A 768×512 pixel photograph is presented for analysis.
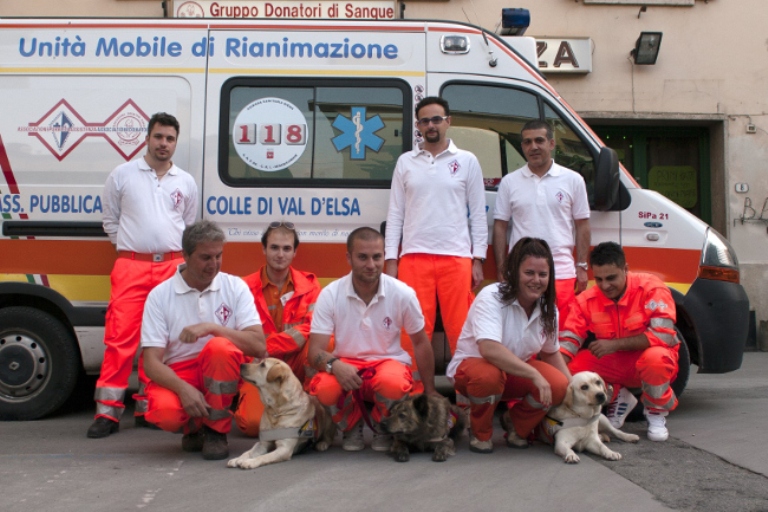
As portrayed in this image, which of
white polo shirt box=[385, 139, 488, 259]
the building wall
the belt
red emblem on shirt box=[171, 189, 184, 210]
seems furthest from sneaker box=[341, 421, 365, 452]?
the building wall

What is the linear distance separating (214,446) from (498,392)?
1523mm

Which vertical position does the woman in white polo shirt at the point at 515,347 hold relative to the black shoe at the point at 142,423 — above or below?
above

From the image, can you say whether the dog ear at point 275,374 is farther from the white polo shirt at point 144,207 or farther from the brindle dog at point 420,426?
the white polo shirt at point 144,207

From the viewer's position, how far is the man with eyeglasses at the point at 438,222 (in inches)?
210

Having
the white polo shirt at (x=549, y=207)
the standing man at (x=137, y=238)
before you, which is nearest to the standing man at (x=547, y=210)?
the white polo shirt at (x=549, y=207)

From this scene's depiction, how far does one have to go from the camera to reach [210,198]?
5629 mm

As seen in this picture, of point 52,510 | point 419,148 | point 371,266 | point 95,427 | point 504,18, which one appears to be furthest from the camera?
point 504,18

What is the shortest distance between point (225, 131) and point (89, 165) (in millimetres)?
910

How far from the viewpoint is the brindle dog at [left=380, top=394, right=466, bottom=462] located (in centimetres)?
436

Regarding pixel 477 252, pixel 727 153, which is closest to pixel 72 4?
pixel 477 252

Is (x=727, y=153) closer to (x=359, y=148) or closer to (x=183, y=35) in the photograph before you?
(x=359, y=148)

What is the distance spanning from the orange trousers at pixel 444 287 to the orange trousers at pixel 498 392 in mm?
623

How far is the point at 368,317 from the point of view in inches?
187

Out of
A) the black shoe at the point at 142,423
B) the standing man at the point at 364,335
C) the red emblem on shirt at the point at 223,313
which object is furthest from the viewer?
the black shoe at the point at 142,423
